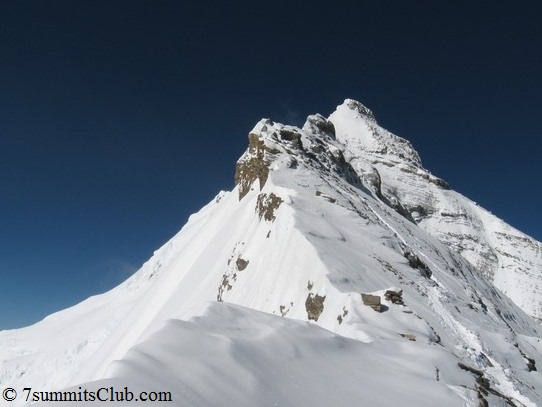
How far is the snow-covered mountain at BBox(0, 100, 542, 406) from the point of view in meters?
6.11

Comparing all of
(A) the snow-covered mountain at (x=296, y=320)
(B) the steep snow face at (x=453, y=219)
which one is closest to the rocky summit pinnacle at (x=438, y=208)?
(B) the steep snow face at (x=453, y=219)

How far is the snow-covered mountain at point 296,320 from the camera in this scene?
20.0 feet

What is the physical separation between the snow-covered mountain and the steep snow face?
39.8 m

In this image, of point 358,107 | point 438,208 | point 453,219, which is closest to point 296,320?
point 438,208

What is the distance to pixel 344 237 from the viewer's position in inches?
985

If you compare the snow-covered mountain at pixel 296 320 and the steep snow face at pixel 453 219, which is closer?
the snow-covered mountain at pixel 296 320

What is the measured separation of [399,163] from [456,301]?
290 ft

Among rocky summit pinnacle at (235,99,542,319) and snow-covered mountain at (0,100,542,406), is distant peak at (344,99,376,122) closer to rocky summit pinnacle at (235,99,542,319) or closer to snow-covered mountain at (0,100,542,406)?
rocky summit pinnacle at (235,99,542,319)

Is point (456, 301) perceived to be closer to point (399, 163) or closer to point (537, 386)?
point (537, 386)

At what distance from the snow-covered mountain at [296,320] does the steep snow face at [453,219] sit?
130ft

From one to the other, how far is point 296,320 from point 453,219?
10676cm

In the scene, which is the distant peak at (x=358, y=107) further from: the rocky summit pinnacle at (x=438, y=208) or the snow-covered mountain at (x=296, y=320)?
the snow-covered mountain at (x=296, y=320)

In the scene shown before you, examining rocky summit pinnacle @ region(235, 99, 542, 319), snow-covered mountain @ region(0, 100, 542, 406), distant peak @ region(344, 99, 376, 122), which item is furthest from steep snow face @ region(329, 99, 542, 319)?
snow-covered mountain @ region(0, 100, 542, 406)

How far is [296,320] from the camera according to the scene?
9.10 meters
